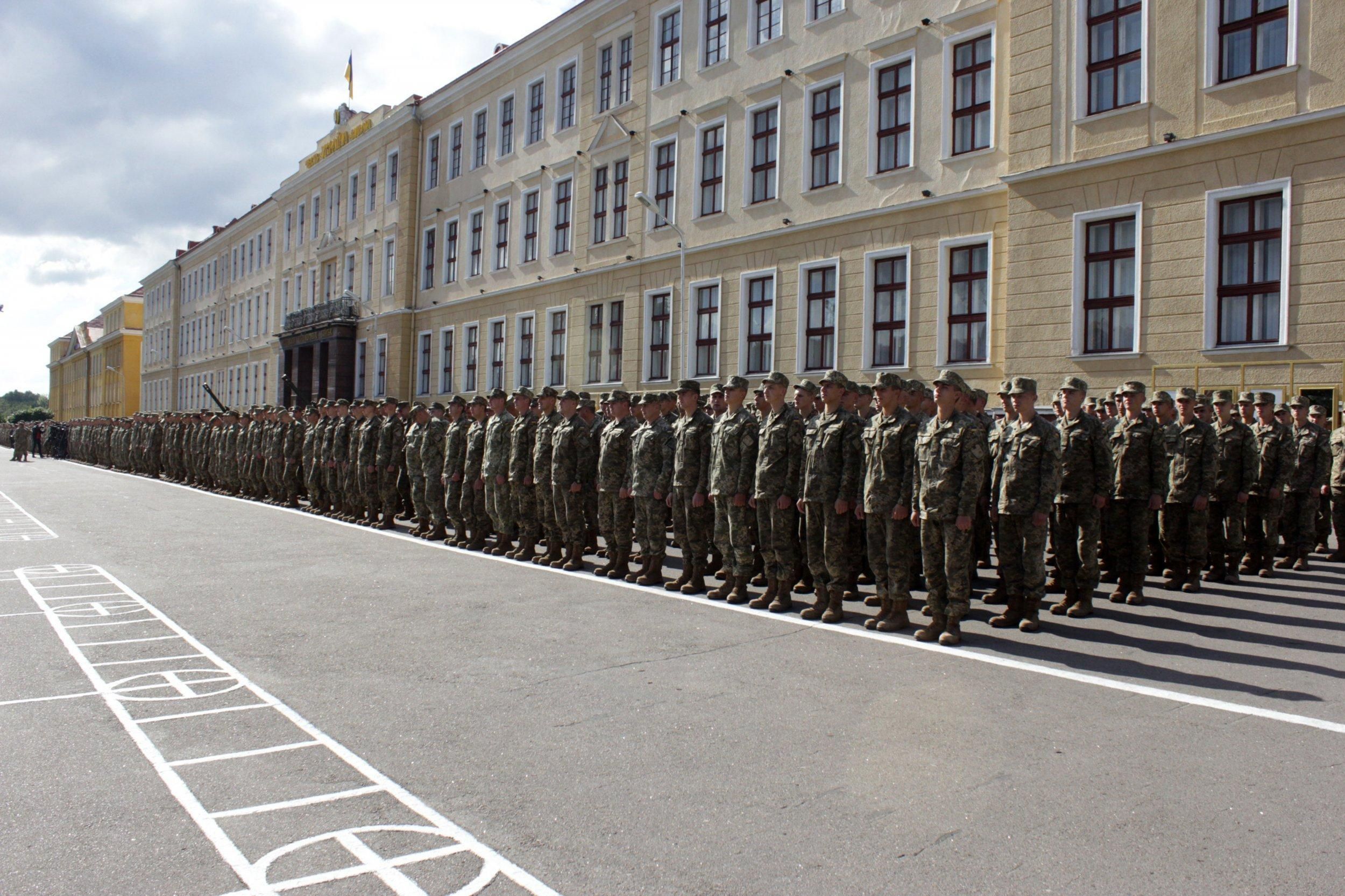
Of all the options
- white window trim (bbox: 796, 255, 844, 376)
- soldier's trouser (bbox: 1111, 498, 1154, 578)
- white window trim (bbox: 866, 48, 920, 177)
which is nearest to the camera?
soldier's trouser (bbox: 1111, 498, 1154, 578)

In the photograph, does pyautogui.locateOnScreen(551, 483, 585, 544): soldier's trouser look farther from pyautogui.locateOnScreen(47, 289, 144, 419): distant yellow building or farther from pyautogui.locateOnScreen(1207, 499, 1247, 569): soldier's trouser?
pyautogui.locateOnScreen(47, 289, 144, 419): distant yellow building

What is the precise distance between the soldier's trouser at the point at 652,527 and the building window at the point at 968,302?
10959mm

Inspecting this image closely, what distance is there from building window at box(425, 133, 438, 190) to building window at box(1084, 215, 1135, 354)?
28305 millimetres

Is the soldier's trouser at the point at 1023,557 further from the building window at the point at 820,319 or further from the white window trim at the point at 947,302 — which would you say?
the building window at the point at 820,319

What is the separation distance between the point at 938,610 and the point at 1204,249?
1165cm

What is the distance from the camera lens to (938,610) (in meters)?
7.61

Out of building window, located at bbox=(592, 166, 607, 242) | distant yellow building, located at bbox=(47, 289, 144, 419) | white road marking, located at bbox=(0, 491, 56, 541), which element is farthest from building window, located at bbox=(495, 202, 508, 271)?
distant yellow building, located at bbox=(47, 289, 144, 419)

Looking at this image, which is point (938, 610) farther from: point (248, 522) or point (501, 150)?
point (501, 150)

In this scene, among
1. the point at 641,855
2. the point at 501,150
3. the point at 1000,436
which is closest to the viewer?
the point at 641,855

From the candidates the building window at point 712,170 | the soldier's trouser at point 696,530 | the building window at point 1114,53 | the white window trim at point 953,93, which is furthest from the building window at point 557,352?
the soldier's trouser at point 696,530

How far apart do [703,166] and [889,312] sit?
754 centimetres

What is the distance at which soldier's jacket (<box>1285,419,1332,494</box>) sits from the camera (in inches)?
476

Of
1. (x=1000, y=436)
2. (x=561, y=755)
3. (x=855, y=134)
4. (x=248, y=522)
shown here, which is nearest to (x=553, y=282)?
(x=855, y=134)

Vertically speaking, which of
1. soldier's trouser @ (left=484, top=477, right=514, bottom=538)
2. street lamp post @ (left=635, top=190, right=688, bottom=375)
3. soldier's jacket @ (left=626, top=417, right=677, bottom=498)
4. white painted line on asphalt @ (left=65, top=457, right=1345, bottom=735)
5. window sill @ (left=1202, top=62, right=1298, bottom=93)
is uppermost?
window sill @ (left=1202, top=62, right=1298, bottom=93)
